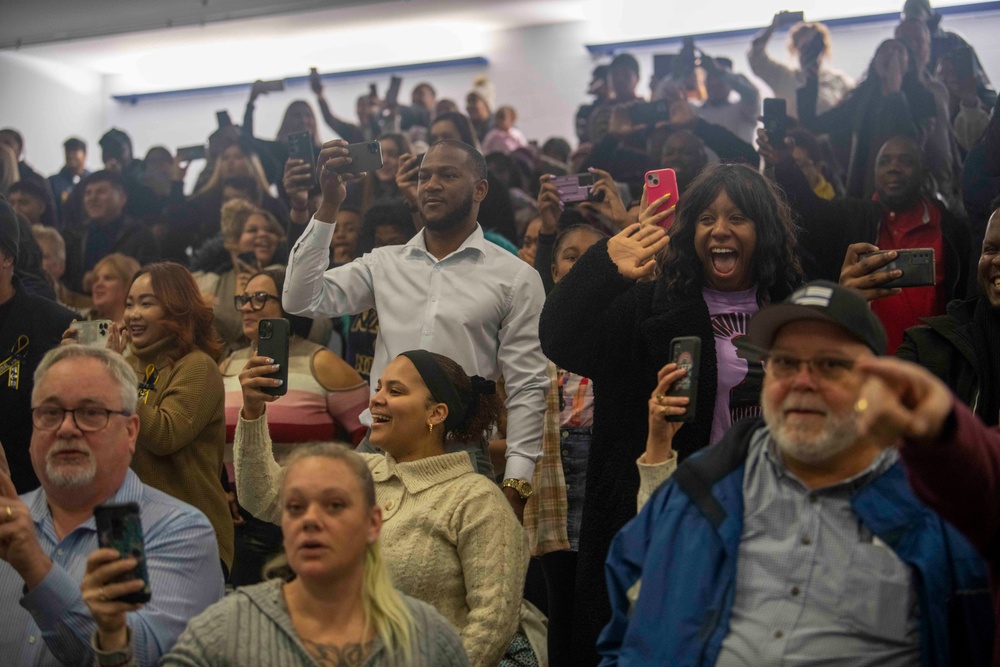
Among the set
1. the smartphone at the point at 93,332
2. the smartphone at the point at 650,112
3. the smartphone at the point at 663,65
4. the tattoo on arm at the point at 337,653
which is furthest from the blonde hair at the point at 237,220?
the tattoo on arm at the point at 337,653

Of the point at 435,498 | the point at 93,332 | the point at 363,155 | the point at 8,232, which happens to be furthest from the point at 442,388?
the point at 8,232

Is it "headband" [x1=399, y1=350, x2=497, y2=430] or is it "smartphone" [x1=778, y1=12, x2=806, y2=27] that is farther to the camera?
"smartphone" [x1=778, y1=12, x2=806, y2=27]

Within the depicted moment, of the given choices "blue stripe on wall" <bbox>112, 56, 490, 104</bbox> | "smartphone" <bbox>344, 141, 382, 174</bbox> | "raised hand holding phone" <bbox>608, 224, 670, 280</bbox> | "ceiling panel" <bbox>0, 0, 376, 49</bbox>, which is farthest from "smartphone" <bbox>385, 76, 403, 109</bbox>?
"raised hand holding phone" <bbox>608, 224, 670, 280</bbox>

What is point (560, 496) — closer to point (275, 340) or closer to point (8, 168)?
point (275, 340)

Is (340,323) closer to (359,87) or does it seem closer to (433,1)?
(433,1)

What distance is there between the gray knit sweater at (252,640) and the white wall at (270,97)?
15.9ft

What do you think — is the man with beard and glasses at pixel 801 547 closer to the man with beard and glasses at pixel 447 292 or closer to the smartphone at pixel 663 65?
the man with beard and glasses at pixel 447 292

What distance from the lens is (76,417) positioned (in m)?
2.79

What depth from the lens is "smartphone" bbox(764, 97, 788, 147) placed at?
455cm

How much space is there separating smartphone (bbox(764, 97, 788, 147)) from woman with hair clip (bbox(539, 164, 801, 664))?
132 cm

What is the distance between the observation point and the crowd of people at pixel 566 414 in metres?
2.36

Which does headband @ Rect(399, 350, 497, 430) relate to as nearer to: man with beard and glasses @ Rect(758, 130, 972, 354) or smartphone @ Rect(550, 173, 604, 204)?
smartphone @ Rect(550, 173, 604, 204)

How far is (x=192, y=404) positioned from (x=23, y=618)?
1.10 metres

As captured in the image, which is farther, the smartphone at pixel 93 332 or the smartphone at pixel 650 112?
the smartphone at pixel 650 112
